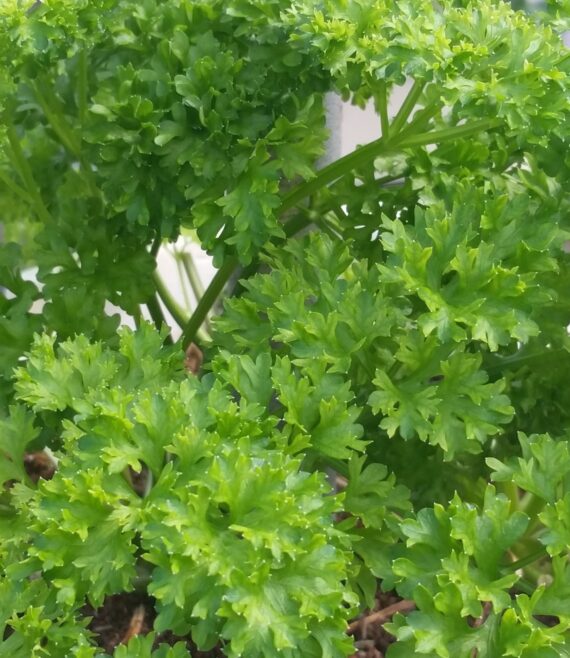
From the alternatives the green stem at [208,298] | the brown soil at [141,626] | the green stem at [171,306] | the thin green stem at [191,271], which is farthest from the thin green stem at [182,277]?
the brown soil at [141,626]

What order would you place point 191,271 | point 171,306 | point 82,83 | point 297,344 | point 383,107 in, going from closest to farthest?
1. point 297,344
2. point 383,107
3. point 82,83
4. point 171,306
5. point 191,271

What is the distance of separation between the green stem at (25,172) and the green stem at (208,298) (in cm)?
20

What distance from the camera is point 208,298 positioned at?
97cm

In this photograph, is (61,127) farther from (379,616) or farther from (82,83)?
(379,616)

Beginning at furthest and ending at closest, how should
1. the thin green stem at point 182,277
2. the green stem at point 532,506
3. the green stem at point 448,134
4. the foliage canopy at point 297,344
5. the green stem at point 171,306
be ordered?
the thin green stem at point 182,277 < the green stem at point 171,306 < the green stem at point 532,506 < the green stem at point 448,134 < the foliage canopy at point 297,344

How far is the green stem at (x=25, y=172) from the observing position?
35.5 inches

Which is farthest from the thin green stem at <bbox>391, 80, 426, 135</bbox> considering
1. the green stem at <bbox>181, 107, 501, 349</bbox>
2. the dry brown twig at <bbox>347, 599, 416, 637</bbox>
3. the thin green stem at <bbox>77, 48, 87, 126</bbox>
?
the dry brown twig at <bbox>347, 599, 416, 637</bbox>

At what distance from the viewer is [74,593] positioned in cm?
59

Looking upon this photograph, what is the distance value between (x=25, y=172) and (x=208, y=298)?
26 centimetres

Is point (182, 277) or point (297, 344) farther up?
point (297, 344)

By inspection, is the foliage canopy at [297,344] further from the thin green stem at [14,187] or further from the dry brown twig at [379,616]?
the dry brown twig at [379,616]

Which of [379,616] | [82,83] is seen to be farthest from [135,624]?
[82,83]

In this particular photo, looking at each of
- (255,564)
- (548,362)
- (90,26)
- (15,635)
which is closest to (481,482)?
(548,362)

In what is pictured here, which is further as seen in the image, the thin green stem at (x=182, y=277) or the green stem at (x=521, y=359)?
the thin green stem at (x=182, y=277)
